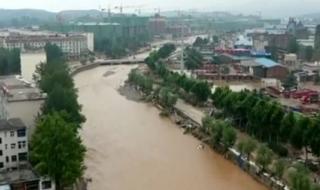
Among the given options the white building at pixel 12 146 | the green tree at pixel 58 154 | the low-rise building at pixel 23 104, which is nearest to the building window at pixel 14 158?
the white building at pixel 12 146

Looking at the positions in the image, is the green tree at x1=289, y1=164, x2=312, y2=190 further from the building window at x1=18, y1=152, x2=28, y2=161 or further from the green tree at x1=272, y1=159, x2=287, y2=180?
the building window at x1=18, y1=152, x2=28, y2=161

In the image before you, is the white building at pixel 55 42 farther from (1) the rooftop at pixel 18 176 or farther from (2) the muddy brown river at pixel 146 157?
(1) the rooftop at pixel 18 176

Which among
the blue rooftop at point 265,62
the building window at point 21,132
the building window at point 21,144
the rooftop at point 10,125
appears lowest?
the building window at point 21,144

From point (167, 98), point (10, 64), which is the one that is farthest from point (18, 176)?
point (10, 64)

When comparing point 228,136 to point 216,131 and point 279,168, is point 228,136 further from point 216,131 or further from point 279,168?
point 279,168

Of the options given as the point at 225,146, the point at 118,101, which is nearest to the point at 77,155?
the point at 225,146

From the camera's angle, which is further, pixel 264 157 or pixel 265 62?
pixel 265 62
